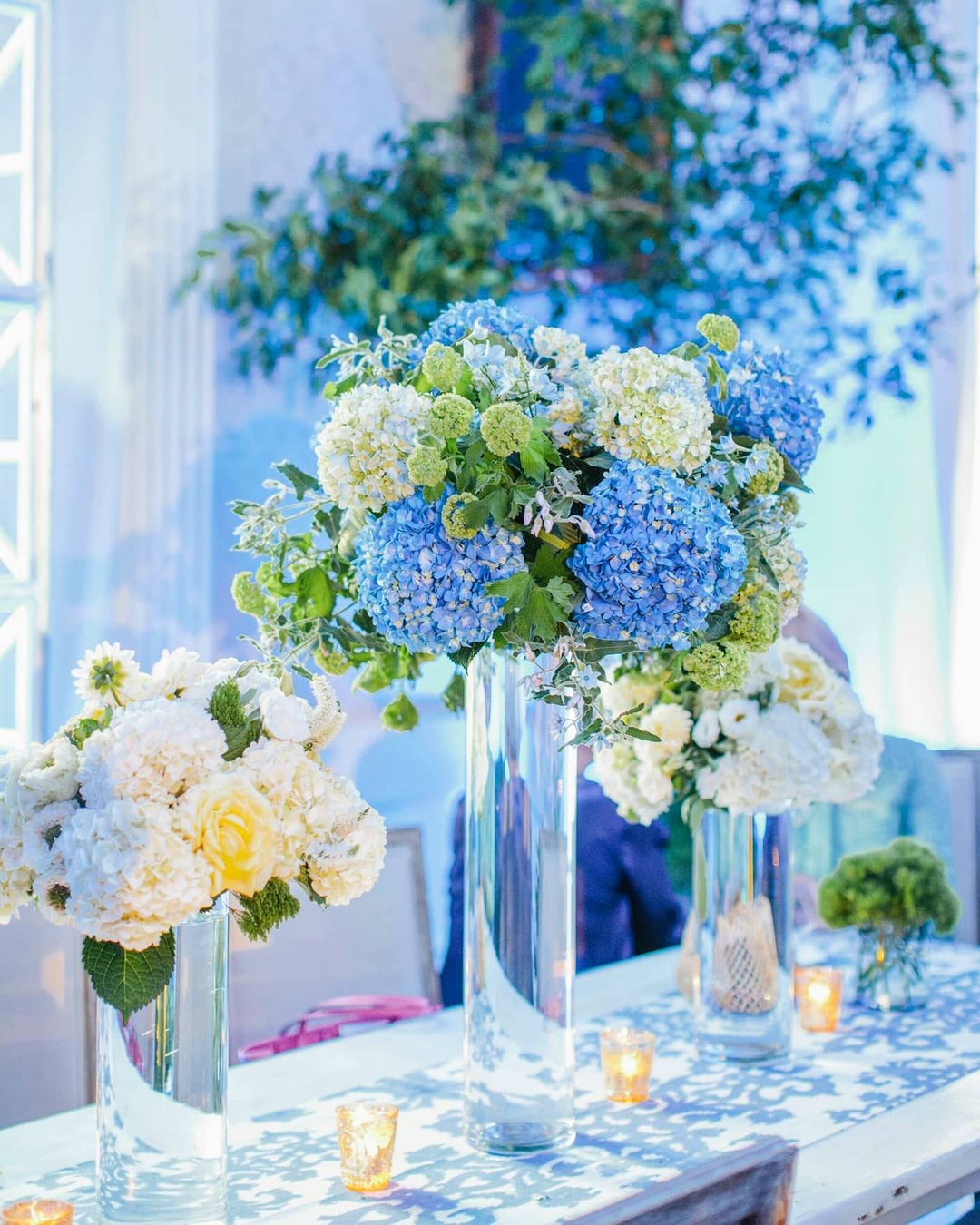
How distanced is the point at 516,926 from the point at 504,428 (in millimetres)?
438

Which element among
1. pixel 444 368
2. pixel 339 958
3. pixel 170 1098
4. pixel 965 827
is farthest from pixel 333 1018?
pixel 965 827

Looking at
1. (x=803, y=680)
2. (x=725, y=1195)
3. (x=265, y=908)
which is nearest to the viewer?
(x=725, y=1195)

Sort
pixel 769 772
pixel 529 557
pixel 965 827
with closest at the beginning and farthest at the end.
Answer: pixel 529 557
pixel 769 772
pixel 965 827

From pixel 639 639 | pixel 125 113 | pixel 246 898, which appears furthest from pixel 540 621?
pixel 125 113

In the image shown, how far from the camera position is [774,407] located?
124cm

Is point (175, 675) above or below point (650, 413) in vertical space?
below

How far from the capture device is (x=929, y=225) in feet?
12.6

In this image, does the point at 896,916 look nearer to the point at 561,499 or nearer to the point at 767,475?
the point at 767,475

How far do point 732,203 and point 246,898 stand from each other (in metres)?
3.19

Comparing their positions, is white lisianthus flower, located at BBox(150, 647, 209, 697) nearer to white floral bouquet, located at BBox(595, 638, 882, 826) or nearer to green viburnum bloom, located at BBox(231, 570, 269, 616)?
green viburnum bloom, located at BBox(231, 570, 269, 616)

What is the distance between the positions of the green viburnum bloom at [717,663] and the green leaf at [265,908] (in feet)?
1.29

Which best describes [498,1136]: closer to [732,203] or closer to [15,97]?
[15,97]

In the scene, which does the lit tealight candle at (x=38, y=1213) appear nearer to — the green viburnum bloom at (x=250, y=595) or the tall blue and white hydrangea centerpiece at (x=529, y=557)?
the tall blue and white hydrangea centerpiece at (x=529, y=557)

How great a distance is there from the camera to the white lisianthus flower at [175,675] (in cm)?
106
